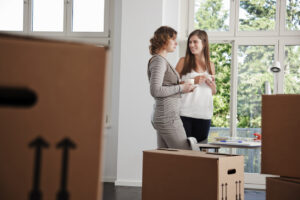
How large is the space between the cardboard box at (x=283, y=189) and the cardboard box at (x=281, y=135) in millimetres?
37

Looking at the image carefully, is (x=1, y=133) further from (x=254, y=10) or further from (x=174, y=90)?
(x=254, y=10)

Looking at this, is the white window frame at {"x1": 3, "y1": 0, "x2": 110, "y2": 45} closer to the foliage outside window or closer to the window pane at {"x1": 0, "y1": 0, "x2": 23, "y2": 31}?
the window pane at {"x1": 0, "y1": 0, "x2": 23, "y2": 31}

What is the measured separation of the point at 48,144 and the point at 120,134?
13.4 feet

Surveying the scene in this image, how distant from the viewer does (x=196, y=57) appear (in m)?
3.43

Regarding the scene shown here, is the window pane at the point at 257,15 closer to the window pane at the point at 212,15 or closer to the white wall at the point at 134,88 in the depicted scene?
the window pane at the point at 212,15

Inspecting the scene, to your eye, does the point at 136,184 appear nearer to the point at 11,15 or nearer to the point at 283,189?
the point at 11,15

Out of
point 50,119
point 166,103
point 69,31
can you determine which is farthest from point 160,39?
point 69,31

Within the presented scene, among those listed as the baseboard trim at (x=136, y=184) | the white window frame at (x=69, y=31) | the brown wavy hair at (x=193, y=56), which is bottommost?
the baseboard trim at (x=136, y=184)

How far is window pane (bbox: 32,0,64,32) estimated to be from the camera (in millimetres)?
5172

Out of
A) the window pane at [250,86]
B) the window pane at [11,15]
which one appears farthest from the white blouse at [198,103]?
the window pane at [11,15]

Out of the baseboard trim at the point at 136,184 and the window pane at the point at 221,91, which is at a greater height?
the window pane at the point at 221,91

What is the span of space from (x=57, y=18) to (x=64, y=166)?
15.7ft

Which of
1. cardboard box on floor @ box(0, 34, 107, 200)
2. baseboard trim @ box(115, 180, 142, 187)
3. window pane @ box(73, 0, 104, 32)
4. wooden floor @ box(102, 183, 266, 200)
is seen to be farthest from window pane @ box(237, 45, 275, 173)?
cardboard box on floor @ box(0, 34, 107, 200)

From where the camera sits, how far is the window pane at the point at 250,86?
491cm
